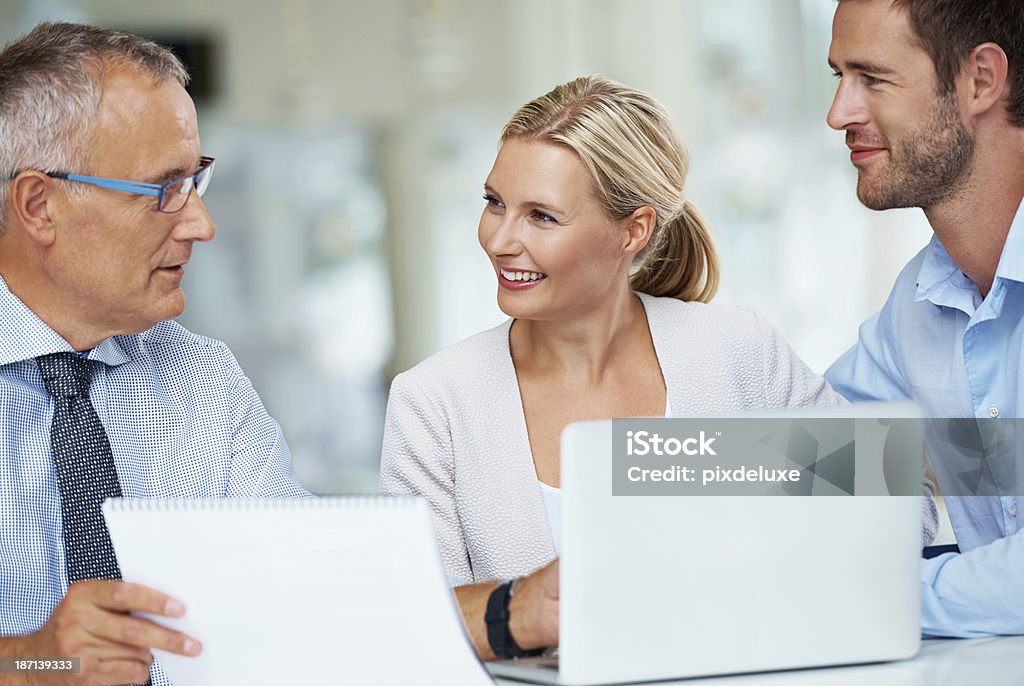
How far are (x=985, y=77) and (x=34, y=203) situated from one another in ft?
4.73

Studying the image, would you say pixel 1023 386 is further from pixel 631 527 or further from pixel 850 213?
pixel 850 213

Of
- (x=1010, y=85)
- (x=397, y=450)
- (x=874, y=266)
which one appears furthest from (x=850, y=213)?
(x=397, y=450)

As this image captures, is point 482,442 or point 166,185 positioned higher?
point 166,185

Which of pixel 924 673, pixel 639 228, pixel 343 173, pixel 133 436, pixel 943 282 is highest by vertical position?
pixel 343 173

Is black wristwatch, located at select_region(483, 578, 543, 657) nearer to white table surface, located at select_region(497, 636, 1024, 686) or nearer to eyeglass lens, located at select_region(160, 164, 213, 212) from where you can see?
white table surface, located at select_region(497, 636, 1024, 686)

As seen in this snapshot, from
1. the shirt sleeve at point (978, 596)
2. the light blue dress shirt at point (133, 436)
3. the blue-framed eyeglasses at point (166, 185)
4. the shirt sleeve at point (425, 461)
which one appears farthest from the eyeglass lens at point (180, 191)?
the shirt sleeve at point (978, 596)

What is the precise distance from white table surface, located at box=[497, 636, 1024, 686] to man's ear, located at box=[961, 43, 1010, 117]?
879mm

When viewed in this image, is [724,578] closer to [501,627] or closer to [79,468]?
[501,627]

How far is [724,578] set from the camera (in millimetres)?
1194

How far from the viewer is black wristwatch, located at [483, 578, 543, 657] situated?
138 centimetres

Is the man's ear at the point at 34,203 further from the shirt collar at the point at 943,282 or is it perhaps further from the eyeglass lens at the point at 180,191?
the shirt collar at the point at 943,282

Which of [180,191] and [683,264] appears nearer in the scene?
[180,191]

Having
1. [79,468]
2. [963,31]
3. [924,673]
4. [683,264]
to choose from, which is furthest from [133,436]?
[963,31]

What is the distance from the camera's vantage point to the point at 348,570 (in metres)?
1.15
